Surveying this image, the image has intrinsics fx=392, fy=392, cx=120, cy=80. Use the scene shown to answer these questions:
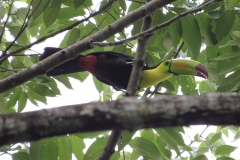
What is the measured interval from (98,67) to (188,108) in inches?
114

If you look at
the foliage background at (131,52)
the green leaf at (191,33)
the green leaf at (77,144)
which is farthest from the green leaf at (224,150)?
the green leaf at (77,144)

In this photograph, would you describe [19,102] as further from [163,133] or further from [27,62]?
[163,133]

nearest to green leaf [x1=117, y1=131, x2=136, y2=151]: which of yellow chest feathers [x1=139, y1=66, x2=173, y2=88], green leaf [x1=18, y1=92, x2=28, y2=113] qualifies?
green leaf [x1=18, y1=92, x2=28, y2=113]

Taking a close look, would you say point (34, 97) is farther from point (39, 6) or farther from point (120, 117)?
point (120, 117)

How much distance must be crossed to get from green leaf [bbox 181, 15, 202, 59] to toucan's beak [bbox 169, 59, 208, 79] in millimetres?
470

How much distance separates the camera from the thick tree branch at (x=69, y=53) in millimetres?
2342

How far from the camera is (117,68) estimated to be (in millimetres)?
4074

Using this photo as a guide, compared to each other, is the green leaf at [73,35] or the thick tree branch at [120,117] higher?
the green leaf at [73,35]

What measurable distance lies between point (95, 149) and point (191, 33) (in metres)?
1.14

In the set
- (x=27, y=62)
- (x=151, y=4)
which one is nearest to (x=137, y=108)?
(x=151, y=4)

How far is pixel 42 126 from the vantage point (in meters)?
1.16

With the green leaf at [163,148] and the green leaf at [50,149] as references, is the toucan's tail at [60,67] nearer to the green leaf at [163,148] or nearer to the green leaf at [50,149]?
the green leaf at [50,149]

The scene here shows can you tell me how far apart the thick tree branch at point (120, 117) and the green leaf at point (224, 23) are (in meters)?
1.68

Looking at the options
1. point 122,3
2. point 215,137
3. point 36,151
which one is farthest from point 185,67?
point 36,151
